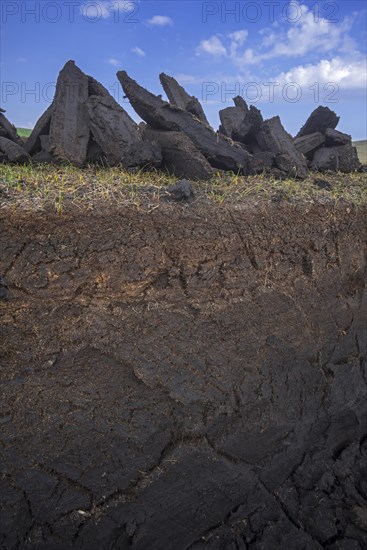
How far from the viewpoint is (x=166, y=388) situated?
3305 mm

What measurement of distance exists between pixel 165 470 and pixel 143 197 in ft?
5.98

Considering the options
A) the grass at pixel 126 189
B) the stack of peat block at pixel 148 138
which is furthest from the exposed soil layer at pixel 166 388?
the stack of peat block at pixel 148 138

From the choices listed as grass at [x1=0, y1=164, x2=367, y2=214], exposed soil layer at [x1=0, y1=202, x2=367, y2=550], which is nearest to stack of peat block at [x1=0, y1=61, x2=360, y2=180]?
grass at [x1=0, y1=164, x2=367, y2=214]

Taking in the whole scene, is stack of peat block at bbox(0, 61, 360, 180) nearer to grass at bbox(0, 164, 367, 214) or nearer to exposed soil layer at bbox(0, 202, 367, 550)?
grass at bbox(0, 164, 367, 214)

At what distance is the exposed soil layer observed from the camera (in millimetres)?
3074

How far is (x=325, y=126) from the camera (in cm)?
638

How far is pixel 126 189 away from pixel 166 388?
1.43 m

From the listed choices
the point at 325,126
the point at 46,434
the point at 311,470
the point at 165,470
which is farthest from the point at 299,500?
the point at 325,126

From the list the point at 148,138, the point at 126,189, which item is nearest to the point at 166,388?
the point at 126,189

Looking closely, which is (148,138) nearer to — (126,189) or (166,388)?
(126,189)

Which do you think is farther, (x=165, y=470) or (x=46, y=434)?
(x=165, y=470)

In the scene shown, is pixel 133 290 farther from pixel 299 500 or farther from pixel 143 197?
pixel 299 500

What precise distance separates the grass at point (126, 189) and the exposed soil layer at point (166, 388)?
16cm

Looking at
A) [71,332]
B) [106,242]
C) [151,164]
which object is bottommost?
[71,332]
